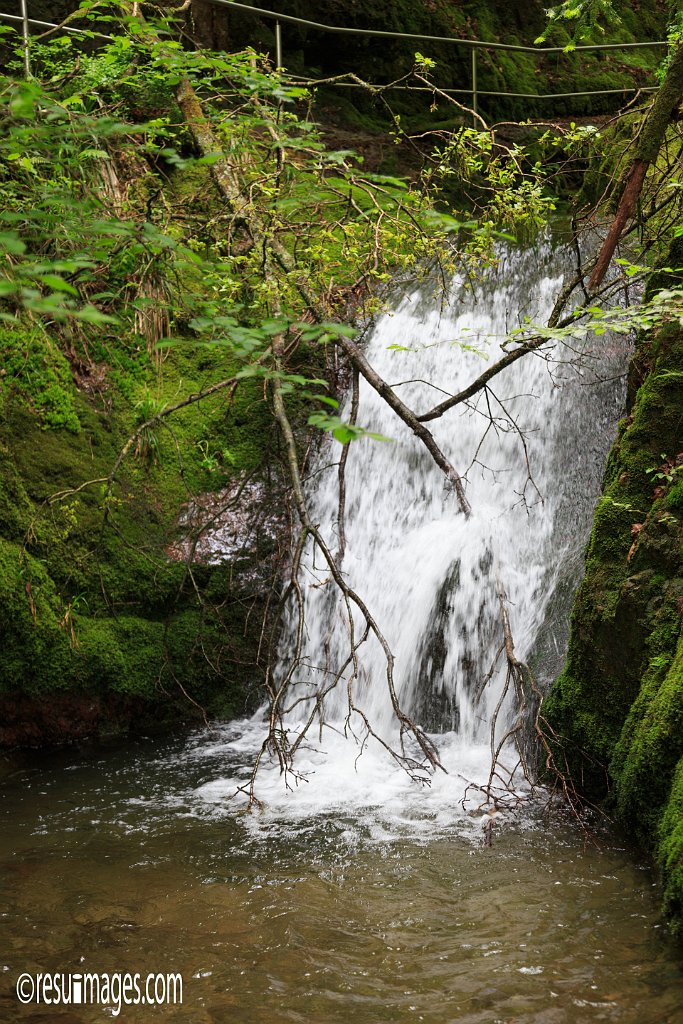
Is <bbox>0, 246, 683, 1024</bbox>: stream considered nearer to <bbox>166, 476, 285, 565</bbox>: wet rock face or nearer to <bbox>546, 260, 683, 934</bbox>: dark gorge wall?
<bbox>546, 260, 683, 934</bbox>: dark gorge wall

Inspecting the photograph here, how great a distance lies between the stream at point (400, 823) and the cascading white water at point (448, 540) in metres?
0.02

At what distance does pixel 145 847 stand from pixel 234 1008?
141 cm

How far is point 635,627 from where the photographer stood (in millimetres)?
4121

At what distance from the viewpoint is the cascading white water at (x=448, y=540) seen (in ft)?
17.2

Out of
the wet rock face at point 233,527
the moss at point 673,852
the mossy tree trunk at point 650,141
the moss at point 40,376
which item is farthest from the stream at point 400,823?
the moss at point 40,376

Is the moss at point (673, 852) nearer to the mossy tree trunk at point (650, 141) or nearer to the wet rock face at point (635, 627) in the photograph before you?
the wet rock face at point (635, 627)

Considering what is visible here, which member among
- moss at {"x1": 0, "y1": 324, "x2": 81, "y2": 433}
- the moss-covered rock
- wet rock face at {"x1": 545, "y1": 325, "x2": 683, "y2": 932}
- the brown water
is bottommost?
the brown water

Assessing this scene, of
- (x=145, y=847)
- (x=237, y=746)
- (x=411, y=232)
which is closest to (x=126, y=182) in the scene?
(x=411, y=232)

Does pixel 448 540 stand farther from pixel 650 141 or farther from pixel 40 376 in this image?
pixel 40 376

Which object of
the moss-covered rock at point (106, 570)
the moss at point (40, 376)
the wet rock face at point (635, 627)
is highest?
the moss at point (40, 376)

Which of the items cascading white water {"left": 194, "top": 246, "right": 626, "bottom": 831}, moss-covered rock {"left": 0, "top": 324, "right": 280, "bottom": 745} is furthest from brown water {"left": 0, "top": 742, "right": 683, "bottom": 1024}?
moss-covered rock {"left": 0, "top": 324, "right": 280, "bottom": 745}

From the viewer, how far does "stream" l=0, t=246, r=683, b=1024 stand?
9.98ft

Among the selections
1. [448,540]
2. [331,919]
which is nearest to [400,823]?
[331,919]

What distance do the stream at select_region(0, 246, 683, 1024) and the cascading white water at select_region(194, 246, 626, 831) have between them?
18 millimetres
